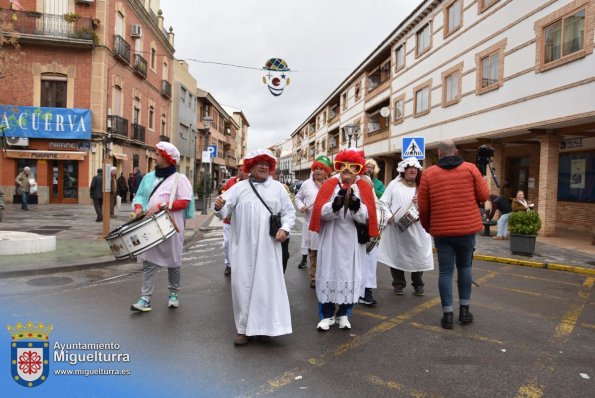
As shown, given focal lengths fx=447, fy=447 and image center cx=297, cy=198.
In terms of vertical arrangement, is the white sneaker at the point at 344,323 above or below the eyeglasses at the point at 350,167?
below

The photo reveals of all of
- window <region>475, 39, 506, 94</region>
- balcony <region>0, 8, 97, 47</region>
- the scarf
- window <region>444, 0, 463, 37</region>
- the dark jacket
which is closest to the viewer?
the scarf

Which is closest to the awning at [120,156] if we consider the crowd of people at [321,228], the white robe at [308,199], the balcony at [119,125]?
the balcony at [119,125]

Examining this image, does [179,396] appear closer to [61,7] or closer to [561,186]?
[561,186]

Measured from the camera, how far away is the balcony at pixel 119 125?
22997 mm

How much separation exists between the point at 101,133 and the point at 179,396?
21.2 m

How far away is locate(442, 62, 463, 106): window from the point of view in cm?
1930

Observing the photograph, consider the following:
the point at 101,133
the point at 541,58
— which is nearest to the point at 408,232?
the point at 541,58

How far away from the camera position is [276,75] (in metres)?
15.1

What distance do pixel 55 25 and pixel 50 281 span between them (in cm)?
1898

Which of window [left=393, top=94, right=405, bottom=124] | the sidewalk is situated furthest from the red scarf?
window [left=393, top=94, right=405, bottom=124]

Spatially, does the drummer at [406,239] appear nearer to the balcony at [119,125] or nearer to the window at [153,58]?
the balcony at [119,125]

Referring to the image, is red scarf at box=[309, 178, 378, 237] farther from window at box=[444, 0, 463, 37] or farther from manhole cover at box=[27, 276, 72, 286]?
window at box=[444, 0, 463, 37]

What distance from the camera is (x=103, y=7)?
2186 centimetres

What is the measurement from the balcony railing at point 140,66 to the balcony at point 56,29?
4652mm
